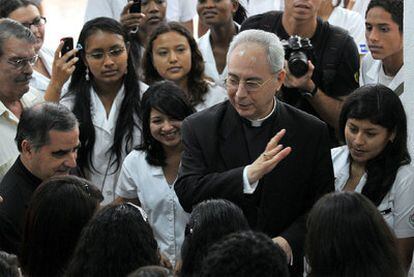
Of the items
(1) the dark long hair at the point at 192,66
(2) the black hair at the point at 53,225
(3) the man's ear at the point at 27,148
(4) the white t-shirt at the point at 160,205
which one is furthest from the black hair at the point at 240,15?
(2) the black hair at the point at 53,225

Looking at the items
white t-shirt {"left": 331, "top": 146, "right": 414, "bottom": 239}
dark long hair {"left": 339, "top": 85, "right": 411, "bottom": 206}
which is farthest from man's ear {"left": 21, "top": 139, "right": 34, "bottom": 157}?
white t-shirt {"left": 331, "top": 146, "right": 414, "bottom": 239}

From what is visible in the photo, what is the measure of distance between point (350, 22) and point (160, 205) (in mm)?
2092

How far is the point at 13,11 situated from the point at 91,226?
271 centimetres

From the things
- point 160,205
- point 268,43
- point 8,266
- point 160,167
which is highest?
point 268,43

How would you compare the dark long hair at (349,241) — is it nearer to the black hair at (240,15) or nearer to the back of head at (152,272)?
the back of head at (152,272)

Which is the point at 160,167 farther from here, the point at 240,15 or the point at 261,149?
the point at 240,15

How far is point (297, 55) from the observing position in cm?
488

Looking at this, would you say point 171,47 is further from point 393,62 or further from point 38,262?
point 38,262

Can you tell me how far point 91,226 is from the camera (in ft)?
11.0

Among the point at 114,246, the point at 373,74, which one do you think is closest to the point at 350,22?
the point at 373,74

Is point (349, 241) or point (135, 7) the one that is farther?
point (135, 7)

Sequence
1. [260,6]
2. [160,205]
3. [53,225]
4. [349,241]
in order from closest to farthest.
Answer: [349,241] < [53,225] < [160,205] < [260,6]

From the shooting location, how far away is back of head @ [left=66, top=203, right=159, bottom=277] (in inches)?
128

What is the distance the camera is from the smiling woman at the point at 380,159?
14.3 feet
